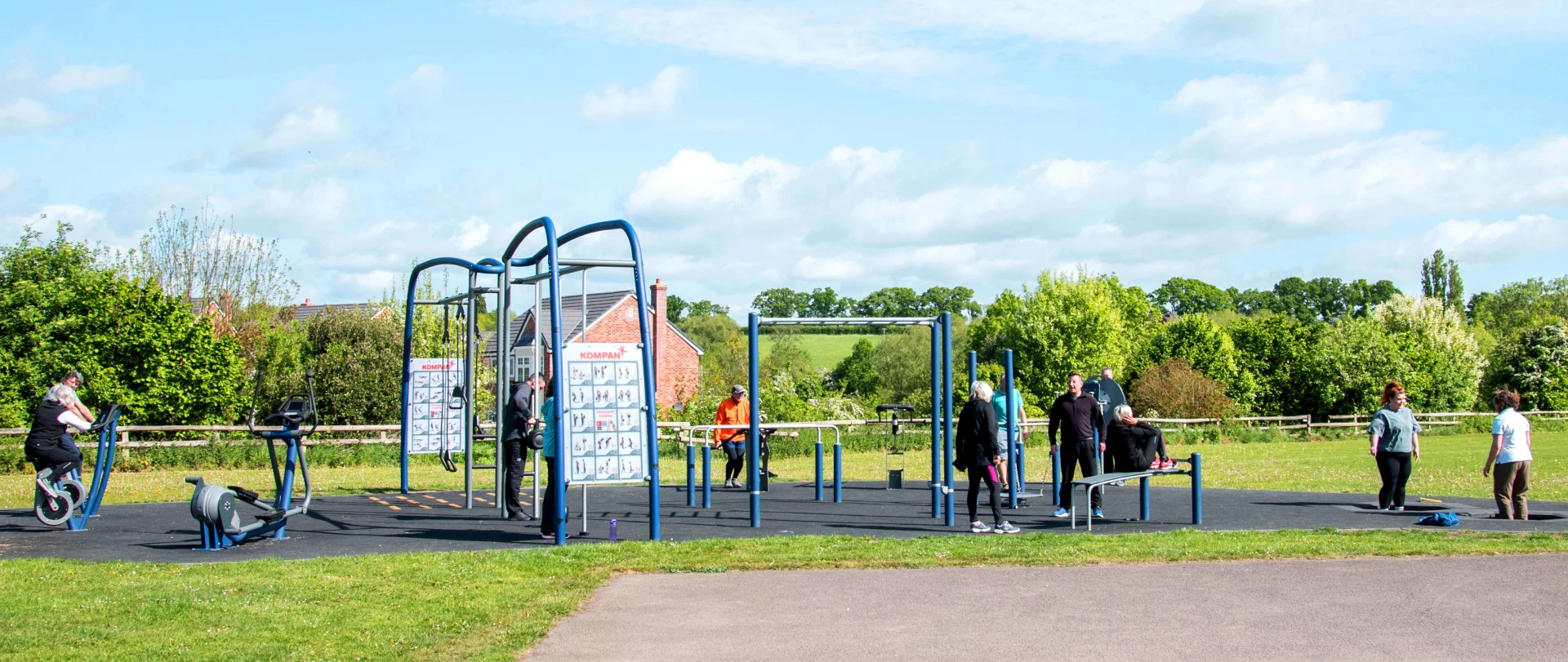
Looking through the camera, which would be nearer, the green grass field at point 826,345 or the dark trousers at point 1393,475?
the dark trousers at point 1393,475

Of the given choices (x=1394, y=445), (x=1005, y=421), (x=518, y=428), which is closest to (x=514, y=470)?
(x=518, y=428)

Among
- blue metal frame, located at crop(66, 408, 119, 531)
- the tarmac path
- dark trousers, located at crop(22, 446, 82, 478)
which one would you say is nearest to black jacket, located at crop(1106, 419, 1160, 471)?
the tarmac path

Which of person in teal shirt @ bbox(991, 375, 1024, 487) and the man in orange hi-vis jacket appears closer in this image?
person in teal shirt @ bbox(991, 375, 1024, 487)

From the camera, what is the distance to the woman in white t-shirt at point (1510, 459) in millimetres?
13289

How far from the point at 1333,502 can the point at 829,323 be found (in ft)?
24.1

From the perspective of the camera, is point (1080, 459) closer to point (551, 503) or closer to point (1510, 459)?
point (1510, 459)

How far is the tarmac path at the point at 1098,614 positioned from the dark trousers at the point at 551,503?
6.77 feet

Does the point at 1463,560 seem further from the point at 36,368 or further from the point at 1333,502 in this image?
the point at 36,368

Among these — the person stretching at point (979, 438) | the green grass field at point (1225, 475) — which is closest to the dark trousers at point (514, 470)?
the person stretching at point (979, 438)

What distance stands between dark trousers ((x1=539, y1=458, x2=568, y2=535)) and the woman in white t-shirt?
9.84 metres

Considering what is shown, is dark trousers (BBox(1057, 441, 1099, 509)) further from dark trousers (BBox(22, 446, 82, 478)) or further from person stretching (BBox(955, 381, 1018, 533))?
dark trousers (BBox(22, 446, 82, 478))

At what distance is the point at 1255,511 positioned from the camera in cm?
1461

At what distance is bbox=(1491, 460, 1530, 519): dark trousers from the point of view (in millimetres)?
13328

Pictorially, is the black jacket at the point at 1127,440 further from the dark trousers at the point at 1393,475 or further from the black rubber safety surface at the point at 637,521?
the dark trousers at the point at 1393,475
